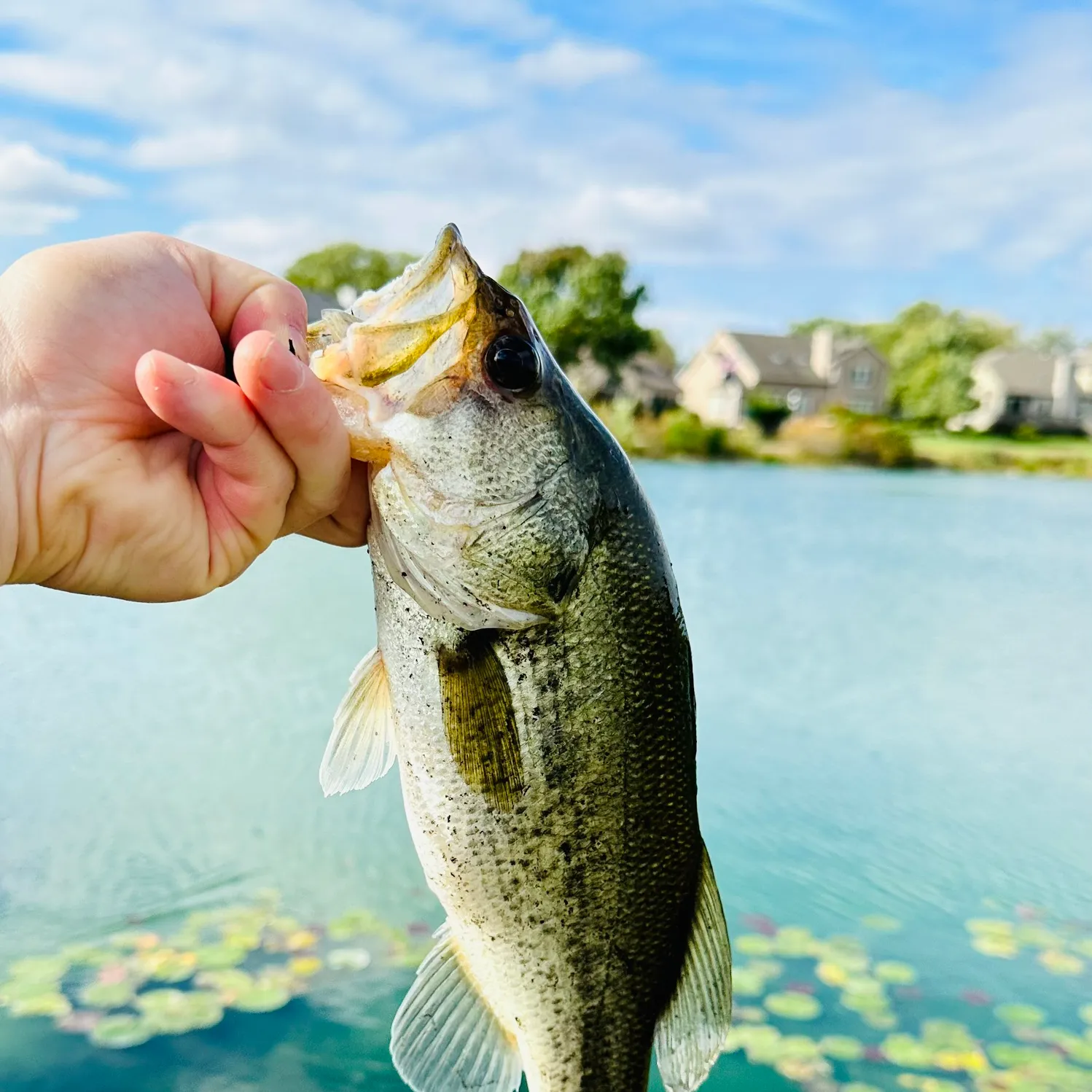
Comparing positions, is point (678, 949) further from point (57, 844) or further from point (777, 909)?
point (57, 844)

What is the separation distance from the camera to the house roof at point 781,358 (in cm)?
5344

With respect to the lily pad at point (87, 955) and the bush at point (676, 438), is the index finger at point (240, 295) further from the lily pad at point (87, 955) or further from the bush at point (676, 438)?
the bush at point (676, 438)

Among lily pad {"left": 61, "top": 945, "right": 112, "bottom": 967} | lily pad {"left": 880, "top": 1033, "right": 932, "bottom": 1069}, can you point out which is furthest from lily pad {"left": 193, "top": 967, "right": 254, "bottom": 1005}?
lily pad {"left": 880, "top": 1033, "right": 932, "bottom": 1069}

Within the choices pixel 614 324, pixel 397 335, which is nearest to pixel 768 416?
pixel 614 324

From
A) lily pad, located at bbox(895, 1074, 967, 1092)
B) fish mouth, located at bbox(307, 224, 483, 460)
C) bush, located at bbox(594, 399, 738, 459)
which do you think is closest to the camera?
fish mouth, located at bbox(307, 224, 483, 460)

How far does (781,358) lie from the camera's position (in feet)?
180

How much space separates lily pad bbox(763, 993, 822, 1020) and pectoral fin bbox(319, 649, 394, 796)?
123 inches

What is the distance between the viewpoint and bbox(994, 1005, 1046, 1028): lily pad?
4.27 m

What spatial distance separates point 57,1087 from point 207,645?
14.7 ft

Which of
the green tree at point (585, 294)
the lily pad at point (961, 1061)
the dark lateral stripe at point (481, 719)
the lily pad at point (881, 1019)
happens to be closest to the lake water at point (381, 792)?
the lily pad at point (881, 1019)

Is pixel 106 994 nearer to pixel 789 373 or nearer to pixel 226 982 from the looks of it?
pixel 226 982

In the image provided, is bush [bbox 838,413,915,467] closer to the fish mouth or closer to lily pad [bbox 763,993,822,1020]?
lily pad [bbox 763,993,822,1020]

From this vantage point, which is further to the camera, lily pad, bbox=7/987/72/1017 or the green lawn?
the green lawn

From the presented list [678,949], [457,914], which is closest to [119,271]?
[457,914]
